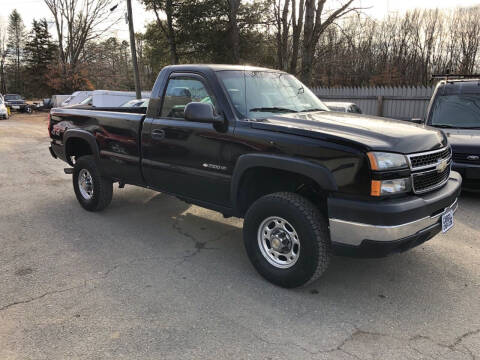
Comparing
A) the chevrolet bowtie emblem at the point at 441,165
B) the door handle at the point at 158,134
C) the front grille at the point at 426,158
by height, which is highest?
the door handle at the point at 158,134

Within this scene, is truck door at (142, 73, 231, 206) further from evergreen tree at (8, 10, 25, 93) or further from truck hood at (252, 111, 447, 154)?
evergreen tree at (8, 10, 25, 93)

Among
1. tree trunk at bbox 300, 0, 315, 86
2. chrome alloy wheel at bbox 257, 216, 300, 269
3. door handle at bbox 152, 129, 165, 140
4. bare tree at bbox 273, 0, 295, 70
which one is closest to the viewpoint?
chrome alloy wheel at bbox 257, 216, 300, 269

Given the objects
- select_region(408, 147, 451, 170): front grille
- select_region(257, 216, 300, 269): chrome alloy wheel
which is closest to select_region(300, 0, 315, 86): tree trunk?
select_region(408, 147, 451, 170): front grille

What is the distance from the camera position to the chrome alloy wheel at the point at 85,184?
5719 mm

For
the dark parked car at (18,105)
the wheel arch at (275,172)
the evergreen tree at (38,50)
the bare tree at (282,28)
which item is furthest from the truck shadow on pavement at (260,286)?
the evergreen tree at (38,50)

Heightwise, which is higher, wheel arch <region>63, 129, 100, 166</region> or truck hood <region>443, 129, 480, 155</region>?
wheel arch <region>63, 129, 100, 166</region>

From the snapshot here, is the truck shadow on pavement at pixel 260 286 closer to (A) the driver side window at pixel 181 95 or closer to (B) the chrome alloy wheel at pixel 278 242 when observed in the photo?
(B) the chrome alloy wheel at pixel 278 242

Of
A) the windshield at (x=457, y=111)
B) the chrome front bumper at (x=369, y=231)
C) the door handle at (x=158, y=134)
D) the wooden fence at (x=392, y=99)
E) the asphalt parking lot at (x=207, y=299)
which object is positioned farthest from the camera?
the wooden fence at (x=392, y=99)

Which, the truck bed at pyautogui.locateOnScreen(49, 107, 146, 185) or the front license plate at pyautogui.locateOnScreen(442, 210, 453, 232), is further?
the truck bed at pyautogui.locateOnScreen(49, 107, 146, 185)

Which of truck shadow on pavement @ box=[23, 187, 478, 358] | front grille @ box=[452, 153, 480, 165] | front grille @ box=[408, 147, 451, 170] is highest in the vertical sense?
front grille @ box=[408, 147, 451, 170]

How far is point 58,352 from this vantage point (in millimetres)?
2646

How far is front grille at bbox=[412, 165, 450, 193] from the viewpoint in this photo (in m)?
3.16

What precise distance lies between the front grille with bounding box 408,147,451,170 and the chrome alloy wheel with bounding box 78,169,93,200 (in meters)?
4.36

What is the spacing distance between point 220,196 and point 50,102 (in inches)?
1455
